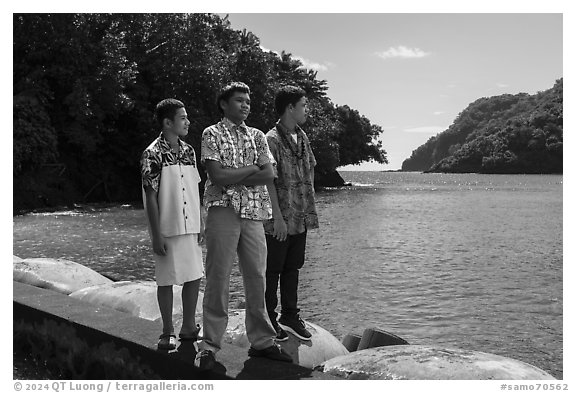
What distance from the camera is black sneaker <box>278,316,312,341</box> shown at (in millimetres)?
5398

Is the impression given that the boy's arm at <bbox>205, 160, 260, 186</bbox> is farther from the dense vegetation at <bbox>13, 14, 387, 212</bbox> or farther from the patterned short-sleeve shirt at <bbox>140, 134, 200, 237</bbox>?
the dense vegetation at <bbox>13, 14, 387, 212</bbox>

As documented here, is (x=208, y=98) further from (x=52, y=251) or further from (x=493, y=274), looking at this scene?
(x=493, y=274)

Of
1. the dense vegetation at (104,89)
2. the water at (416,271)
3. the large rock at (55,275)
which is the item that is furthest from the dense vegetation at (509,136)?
the large rock at (55,275)

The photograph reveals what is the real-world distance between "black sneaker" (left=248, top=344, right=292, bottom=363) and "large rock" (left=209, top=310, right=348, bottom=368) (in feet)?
1.79

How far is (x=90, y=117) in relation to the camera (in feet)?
105

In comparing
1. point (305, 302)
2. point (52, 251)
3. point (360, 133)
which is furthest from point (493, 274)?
point (360, 133)

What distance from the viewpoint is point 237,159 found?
4.61 metres

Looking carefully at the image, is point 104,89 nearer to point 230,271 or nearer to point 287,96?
point 287,96

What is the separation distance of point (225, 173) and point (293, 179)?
101 cm

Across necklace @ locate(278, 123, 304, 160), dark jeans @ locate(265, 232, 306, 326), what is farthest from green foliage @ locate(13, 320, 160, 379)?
necklace @ locate(278, 123, 304, 160)

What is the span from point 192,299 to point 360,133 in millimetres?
75532

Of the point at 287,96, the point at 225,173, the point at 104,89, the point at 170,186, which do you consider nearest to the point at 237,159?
the point at 225,173

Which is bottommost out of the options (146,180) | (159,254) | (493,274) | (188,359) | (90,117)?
(493,274)

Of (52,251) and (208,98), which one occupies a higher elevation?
(208,98)
